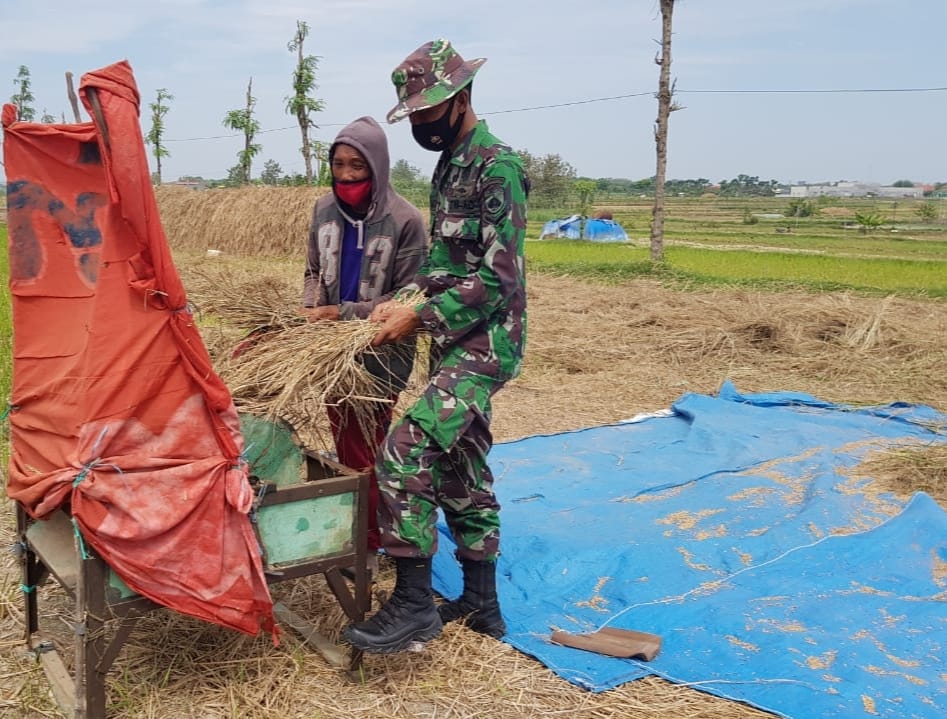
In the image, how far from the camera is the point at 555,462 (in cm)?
499

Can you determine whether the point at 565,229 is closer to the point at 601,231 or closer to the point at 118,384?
the point at 601,231

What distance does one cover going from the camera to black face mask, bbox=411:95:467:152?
9.00 feet

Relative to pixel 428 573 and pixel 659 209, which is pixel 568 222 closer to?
pixel 659 209

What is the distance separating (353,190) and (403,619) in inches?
56.0

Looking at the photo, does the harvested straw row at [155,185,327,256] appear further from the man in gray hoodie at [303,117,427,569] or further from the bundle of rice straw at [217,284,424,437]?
the bundle of rice straw at [217,284,424,437]

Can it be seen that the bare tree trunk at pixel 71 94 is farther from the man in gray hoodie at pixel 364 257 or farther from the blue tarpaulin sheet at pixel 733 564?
the blue tarpaulin sheet at pixel 733 564

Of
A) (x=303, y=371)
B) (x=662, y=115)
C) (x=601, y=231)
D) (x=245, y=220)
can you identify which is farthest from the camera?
(x=601, y=231)

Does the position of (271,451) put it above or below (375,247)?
below

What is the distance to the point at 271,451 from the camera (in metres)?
2.96

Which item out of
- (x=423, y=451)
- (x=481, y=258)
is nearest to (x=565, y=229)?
(x=481, y=258)

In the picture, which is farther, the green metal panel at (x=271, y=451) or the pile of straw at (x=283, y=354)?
the green metal panel at (x=271, y=451)

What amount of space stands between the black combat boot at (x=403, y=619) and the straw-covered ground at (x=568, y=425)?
0.51 feet

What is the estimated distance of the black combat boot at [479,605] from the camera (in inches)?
118

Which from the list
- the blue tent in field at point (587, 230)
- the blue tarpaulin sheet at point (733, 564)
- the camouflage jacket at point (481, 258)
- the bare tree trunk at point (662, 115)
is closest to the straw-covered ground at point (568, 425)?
the blue tarpaulin sheet at point (733, 564)
